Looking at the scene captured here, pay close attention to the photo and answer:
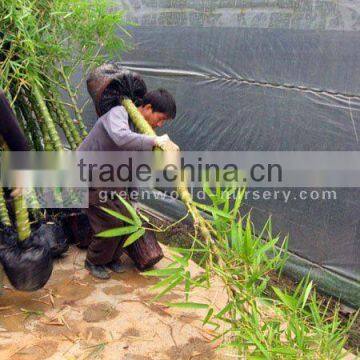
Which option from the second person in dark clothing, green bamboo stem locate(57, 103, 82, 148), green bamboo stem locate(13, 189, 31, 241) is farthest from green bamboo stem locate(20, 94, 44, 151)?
green bamboo stem locate(13, 189, 31, 241)

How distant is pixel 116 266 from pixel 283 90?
5.79ft

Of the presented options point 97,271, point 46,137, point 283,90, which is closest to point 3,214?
point 97,271

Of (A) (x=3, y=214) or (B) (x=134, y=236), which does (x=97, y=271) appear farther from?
(B) (x=134, y=236)

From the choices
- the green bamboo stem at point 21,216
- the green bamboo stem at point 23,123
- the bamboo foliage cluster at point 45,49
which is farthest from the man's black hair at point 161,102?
the green bamboo stem at point 23,123

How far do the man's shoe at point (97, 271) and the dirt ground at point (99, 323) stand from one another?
44 mm

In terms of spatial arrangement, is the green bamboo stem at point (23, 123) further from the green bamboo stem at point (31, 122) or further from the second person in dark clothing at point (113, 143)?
the second person in dark clothing at point (113, 143)

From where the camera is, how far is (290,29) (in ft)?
10.4

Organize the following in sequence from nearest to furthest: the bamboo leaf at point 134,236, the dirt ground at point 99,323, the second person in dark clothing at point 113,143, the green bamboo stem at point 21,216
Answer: the bamboo leaf at point 134,236, the dirt ground at point 99,323, the green bamboo stem at point 21,216, the second person in dark clothing at point 113,143

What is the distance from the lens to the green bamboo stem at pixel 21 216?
2417 mm

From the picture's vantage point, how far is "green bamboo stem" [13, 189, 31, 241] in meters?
2.42

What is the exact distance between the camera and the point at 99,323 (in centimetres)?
256

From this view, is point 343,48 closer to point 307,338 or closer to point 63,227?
point 307,338

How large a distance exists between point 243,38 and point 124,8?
1.61 m

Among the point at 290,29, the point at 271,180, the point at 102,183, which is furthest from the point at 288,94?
the point at 102,183
